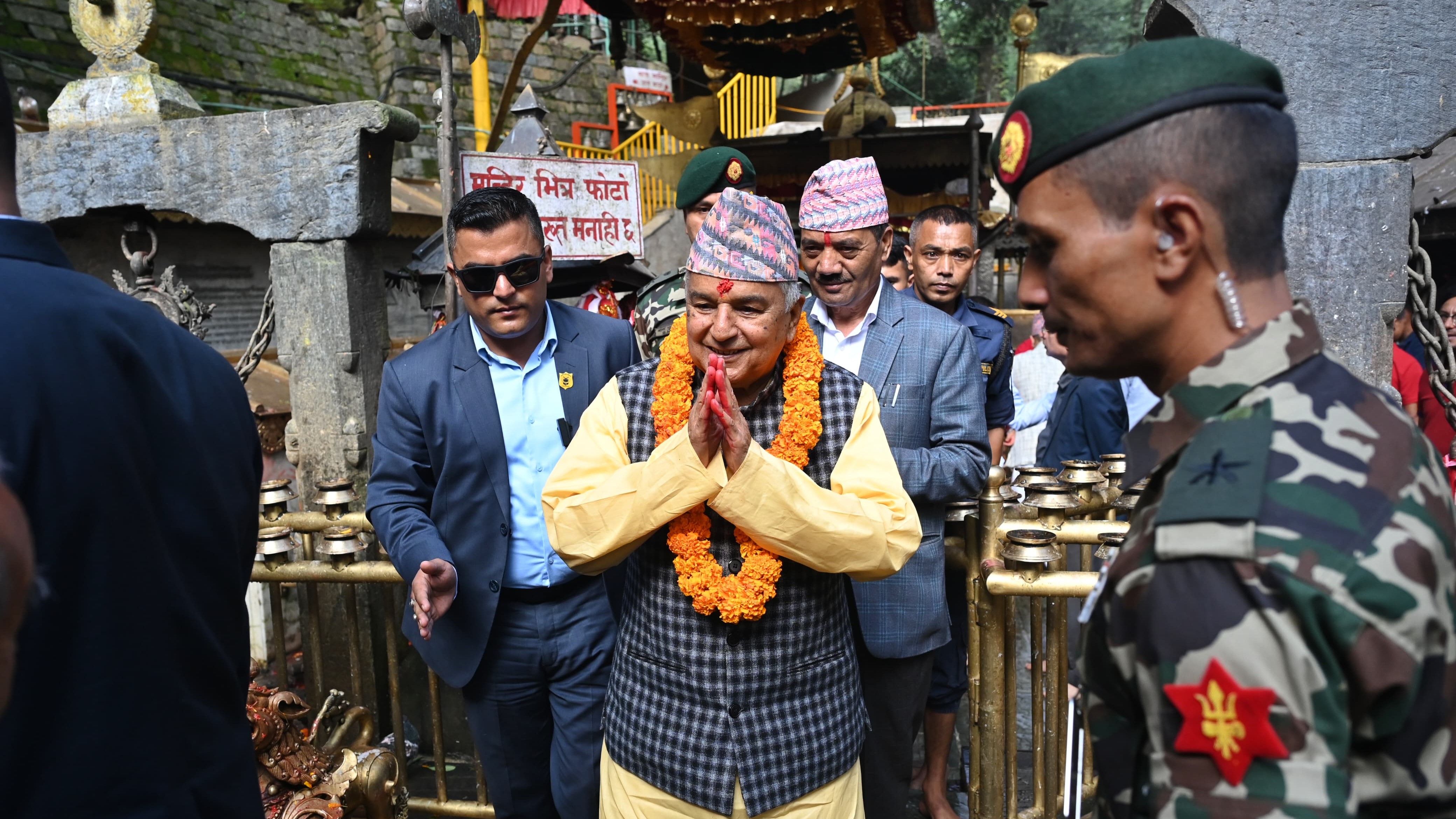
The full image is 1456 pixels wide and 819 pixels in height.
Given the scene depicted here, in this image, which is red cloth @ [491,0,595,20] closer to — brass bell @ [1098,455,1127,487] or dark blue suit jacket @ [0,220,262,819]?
brass bell @ [1098,455,1127,487]

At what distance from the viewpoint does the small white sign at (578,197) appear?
4590mm

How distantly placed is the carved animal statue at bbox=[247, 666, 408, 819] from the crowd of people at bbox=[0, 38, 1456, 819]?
41 centimetres

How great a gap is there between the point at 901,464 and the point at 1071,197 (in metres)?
1.50

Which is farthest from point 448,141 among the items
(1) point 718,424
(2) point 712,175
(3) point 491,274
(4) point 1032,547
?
(4) point 1032,547

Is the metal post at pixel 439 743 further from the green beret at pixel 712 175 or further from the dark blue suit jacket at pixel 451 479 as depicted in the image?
the green beret at pixel 712 175

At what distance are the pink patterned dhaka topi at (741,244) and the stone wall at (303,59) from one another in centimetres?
991

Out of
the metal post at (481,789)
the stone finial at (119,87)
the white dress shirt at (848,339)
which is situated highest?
the stone finial at (119,87)

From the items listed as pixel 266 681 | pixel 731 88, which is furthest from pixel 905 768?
pixel 731 88

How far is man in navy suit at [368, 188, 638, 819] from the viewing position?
2.50 metres

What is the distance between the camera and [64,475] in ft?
4.07

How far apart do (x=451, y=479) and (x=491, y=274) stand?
61 centimetres

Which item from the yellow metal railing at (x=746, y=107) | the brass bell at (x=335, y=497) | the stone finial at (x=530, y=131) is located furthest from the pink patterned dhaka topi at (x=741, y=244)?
the yellow metal railing at (x=746, y=107)

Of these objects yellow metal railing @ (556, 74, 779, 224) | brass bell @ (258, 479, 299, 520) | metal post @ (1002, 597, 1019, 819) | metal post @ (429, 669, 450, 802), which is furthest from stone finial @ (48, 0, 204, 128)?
yellow metal railing @ (556, 74, 779, 224)

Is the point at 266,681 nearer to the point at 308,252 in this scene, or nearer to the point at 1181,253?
the point at 308,252
